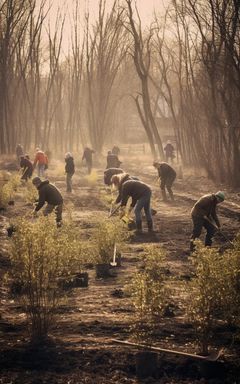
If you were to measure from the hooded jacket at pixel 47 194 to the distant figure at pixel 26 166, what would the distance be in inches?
305

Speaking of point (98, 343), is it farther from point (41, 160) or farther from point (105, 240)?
point (41, 160)

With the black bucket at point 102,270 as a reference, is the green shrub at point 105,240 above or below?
above

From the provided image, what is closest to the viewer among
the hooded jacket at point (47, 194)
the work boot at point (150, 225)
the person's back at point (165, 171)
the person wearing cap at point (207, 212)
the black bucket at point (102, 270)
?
the black bucket at point (102, 270)

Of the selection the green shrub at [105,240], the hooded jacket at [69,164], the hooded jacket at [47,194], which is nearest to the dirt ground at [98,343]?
the green shrub at [105,240]

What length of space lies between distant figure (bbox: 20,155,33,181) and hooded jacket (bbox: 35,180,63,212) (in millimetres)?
7742

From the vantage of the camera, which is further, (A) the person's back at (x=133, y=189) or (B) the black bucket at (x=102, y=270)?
(A) the person's back at (x=133, y=189)

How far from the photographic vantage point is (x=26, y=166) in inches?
882

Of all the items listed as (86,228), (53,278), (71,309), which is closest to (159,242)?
(86,228)

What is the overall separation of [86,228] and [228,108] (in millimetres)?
11157

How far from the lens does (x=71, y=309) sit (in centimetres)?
797

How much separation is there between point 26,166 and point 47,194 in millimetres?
8377

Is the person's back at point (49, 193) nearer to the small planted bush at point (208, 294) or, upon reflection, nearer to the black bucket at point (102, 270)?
the black bucket at point (102, 270)

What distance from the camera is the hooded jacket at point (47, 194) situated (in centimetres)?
1395

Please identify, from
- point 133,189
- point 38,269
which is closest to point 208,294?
point 38,269
